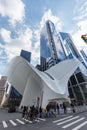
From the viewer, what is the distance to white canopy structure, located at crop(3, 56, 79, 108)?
125 ft

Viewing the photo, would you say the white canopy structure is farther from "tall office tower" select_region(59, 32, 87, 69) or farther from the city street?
"tall office tower" select_region(59, 32, 87, 69)

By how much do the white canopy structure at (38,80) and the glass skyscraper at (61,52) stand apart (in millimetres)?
22159

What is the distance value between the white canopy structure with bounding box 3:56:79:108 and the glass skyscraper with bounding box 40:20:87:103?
22159 millimetres

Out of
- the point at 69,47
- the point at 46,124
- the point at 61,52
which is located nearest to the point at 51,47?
the point at 61,52

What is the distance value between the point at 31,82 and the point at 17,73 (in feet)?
14.6

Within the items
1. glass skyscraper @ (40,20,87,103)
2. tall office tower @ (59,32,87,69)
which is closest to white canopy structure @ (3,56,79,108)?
glass skyscraper @ (40,20,87,103)

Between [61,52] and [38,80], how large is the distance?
51698 millimetres

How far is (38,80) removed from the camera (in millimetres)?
40156

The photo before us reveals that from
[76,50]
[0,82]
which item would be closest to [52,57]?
[76,50]

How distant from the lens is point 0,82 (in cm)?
14212

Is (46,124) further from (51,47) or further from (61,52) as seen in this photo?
(51,47)

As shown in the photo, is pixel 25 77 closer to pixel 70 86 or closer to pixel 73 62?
pixel 73 62

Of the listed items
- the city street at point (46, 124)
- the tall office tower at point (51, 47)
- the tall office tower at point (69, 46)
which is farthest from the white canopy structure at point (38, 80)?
the tall office tower at point (51, 47)

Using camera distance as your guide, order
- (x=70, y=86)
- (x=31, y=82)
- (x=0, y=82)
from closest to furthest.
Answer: (x=31, y=82), (x=70, y=86), (x=0, y=82)
